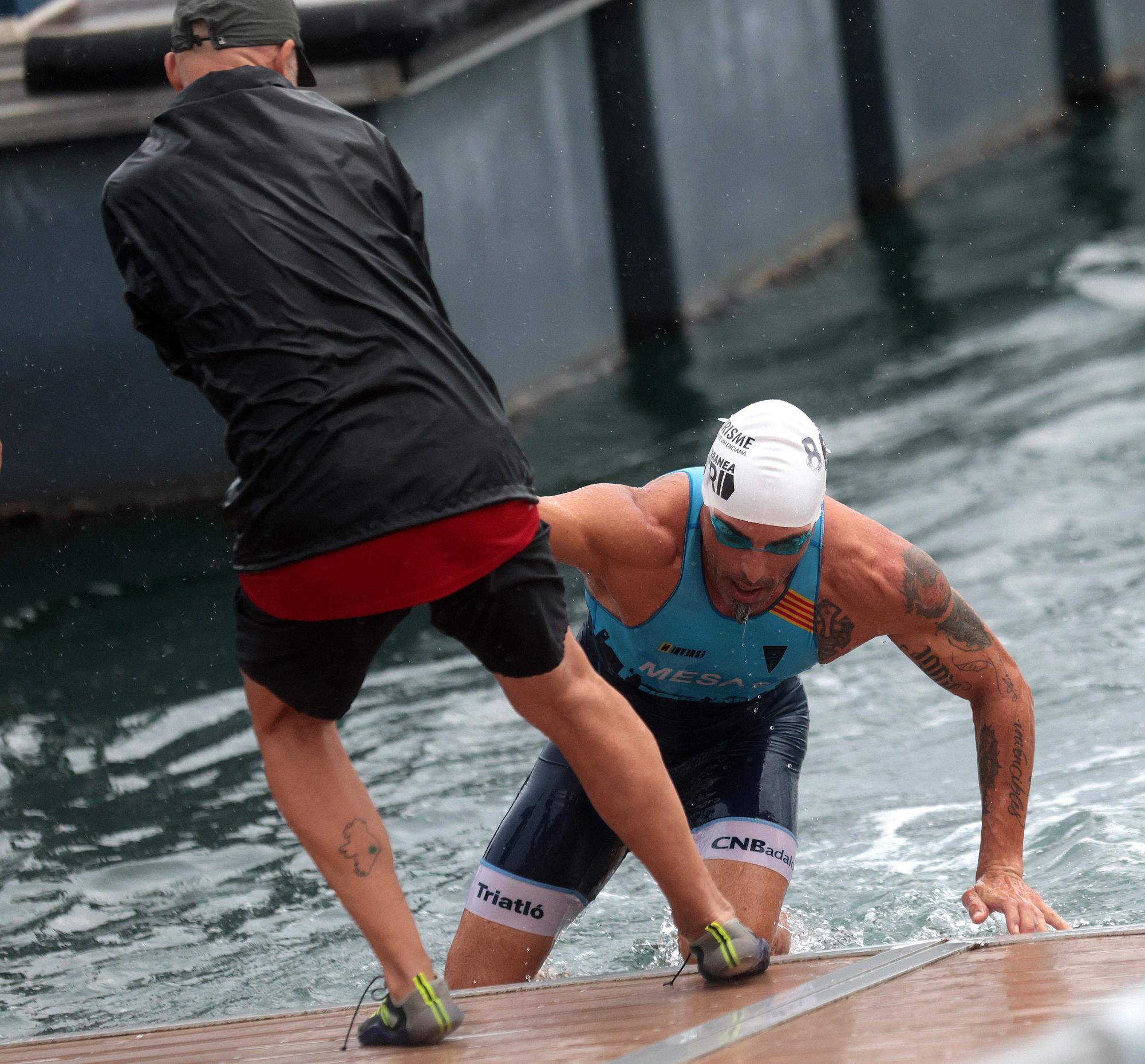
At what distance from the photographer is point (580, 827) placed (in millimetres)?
4602

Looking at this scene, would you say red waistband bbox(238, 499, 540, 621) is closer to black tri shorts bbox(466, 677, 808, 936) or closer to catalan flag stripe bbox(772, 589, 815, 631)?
catalan flag stripe bbox(772, 589, 815, 631)

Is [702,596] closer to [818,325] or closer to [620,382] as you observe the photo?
[620,382]

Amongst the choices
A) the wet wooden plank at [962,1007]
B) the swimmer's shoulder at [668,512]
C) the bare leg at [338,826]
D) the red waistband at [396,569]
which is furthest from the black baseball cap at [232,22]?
the wet wooden plank at [962,1007]

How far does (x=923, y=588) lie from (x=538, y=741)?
2.94m

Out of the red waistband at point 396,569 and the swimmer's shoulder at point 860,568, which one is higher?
the red waistband at point 396,569

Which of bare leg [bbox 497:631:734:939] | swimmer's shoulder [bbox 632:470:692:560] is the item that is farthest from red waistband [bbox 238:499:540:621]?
swimmer's shoulder [bbox 632:470:692:560]

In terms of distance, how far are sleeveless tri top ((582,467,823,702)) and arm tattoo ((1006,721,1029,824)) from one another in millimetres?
560

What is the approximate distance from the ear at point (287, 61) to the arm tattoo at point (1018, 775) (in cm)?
244

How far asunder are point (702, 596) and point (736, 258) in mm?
10429

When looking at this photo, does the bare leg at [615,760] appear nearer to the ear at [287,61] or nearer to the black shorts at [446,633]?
the black shorts at [446,633]

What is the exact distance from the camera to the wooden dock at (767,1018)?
2.48 m

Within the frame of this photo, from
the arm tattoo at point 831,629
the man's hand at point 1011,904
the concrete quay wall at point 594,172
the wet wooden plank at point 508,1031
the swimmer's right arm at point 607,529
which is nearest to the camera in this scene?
the wet wooden plank at point 508,1031

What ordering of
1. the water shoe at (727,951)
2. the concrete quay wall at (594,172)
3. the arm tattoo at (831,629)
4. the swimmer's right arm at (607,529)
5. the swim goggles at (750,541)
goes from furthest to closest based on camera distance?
the concrete quay wall at (594,172) → the arm tattoo at (831,629) → the swimmer's right arm at (607,529) → the swim goggles at (750,541) → the water shoe at (727,951)

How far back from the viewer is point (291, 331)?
2.78 meters
